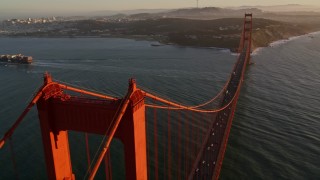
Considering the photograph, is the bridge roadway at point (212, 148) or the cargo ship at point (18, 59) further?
the cargo ship at point (18, 59)

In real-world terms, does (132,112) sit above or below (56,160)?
above

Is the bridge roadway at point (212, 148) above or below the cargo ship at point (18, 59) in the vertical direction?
below

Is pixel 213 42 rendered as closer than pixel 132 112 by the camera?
No

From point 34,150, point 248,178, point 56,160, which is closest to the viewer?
point 56,160

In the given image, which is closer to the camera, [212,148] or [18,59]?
[212,148]

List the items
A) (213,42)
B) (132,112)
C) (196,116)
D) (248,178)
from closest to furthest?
(132,112)
(248,178)
(196,116)
(213,42)

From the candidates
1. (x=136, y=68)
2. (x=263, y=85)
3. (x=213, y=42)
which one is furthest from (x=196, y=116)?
(x=213, y=42)

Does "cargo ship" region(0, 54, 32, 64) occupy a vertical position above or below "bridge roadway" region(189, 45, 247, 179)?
above

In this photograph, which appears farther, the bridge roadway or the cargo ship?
the cargo ship

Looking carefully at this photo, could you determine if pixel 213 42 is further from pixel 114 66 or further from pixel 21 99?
pixel 21 99

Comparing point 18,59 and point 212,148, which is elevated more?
point 18,59
